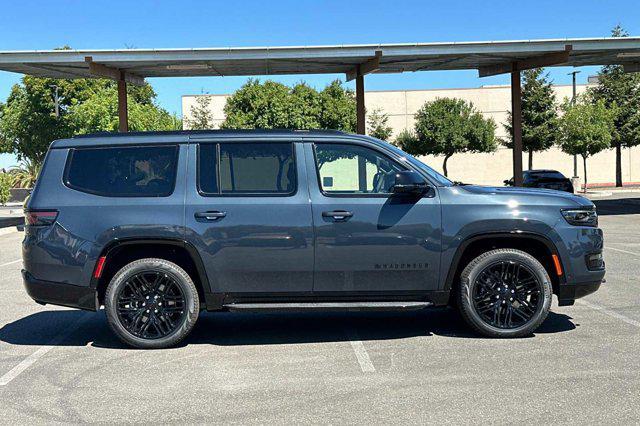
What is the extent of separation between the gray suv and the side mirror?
0.05ft

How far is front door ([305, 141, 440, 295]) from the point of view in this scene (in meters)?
6.00

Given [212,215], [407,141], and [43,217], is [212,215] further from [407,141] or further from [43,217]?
[407,141]

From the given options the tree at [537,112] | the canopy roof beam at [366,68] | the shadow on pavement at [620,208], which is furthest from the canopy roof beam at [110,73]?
the tree at [537,112]

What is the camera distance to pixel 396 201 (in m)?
6.07

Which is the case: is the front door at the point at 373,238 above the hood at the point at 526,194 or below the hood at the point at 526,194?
below

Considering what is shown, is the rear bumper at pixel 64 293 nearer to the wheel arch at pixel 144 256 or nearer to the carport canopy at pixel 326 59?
the wheel arch at pixel 144 256

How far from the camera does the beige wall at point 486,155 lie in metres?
55.5

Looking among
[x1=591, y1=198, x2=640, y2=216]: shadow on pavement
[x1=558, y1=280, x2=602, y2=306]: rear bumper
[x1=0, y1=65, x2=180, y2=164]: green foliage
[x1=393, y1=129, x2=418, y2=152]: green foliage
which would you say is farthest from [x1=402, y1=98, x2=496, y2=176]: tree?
[x1=558, y1=280, x2=602, y2=306]: rear bumper

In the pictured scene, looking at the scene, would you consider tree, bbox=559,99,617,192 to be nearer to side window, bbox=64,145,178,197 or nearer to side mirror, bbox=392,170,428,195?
side mirror, bbox=392,170,428,195

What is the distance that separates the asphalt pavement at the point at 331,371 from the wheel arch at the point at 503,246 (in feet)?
1.89

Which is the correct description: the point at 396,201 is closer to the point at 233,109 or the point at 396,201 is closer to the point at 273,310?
the point at 273,310

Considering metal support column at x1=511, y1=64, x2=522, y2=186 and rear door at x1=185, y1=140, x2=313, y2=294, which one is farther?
metal support column at x1=511, y1=64, x2=522, y2=186

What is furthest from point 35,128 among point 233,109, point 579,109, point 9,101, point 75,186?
point 75,186

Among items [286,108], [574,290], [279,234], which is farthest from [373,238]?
[286,108]
